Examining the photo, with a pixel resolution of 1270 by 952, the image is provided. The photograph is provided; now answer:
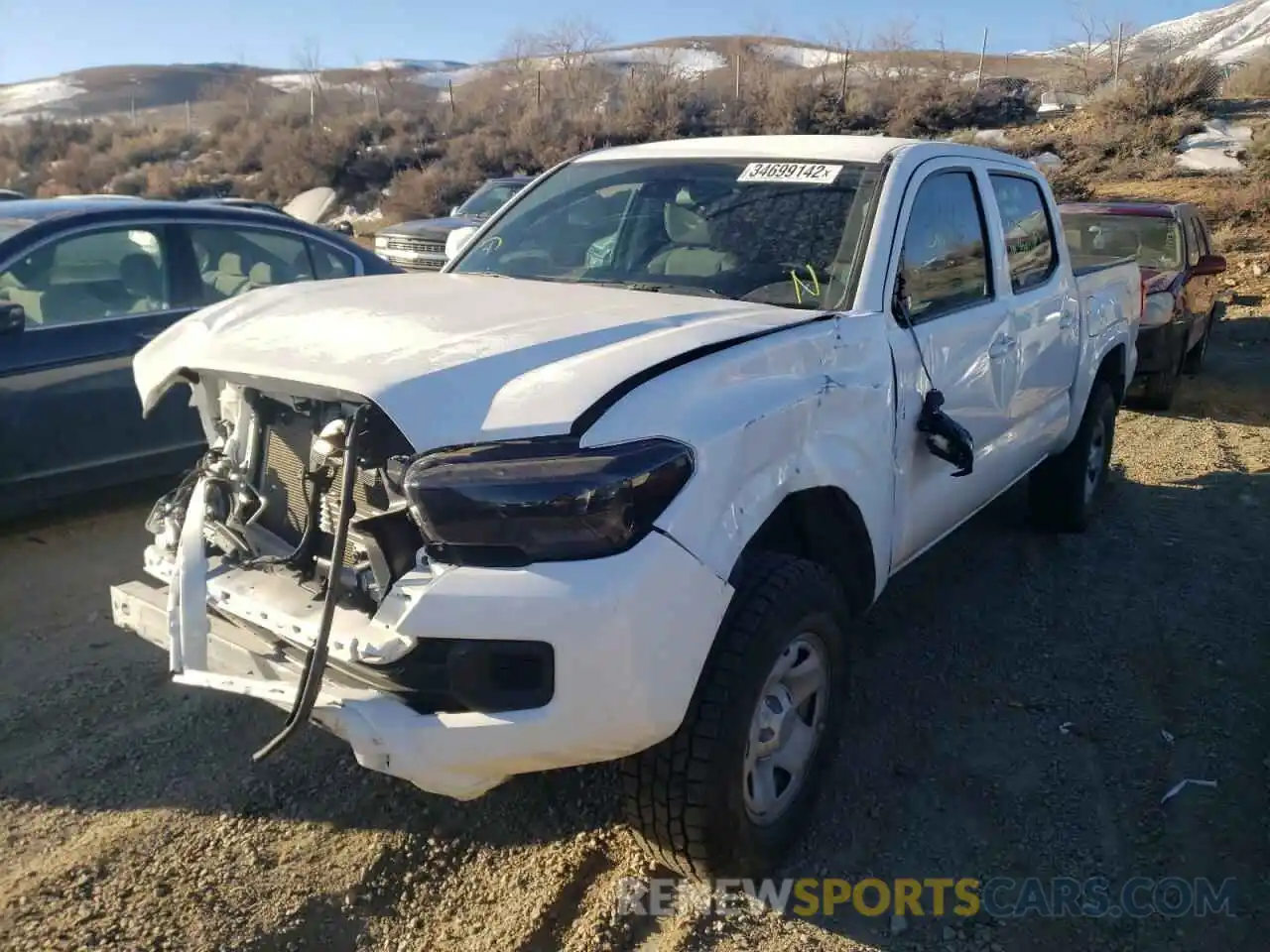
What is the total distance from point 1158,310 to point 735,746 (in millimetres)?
7515

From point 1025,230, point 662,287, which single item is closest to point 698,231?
point 662,287

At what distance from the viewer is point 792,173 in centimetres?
367

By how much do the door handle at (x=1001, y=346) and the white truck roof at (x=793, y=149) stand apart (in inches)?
28.4

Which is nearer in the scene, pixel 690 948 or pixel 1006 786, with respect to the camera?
pixel 690 948

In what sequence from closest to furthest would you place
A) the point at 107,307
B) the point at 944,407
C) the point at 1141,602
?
the point at 944,407, the point at 1141,602, the point at 107,307

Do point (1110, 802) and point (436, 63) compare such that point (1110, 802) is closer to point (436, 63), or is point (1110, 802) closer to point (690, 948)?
point (690, 948)

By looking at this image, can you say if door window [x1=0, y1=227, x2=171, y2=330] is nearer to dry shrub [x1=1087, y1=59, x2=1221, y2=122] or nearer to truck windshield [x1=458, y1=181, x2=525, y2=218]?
truck windshield [x1=458, y1=181, x2=525, y2=218]

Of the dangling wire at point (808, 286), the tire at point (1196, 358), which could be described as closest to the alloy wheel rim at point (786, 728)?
the dangling wire at point (808, 286)

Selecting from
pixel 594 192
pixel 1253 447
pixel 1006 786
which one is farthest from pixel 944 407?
pixel 1253 447

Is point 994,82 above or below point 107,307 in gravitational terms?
above

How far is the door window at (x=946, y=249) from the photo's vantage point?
11.6 ft

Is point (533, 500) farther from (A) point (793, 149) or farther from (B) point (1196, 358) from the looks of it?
(B) point (1196, 358)

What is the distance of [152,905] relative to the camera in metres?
2.69

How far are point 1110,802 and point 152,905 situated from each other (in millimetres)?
2706
